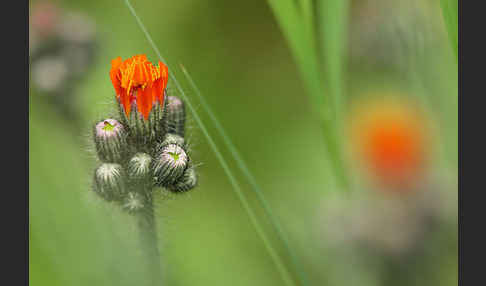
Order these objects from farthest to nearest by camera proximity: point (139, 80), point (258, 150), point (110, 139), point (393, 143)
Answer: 1. point (258, 150)
2. point (393, 143)
3. point (110, 139)
4. point (139, 80)

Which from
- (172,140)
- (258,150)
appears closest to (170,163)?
(172,140)

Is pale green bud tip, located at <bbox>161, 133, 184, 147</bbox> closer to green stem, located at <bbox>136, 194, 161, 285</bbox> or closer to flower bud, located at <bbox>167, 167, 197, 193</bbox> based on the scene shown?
flower bud, located at <bbox>167, 167, 197, 193</bbox>

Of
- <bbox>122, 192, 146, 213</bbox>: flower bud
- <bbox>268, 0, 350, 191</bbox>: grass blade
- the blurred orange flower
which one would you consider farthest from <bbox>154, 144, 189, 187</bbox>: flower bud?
the blurred orange flower

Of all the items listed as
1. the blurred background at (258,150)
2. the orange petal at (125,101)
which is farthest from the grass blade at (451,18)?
the orange petal at (125,101)

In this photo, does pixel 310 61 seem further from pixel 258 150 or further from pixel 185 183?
pixel 258 150

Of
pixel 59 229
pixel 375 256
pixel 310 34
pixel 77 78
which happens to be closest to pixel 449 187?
pixel 375 256

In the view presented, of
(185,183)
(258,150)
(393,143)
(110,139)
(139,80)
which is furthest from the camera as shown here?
(258,150)
